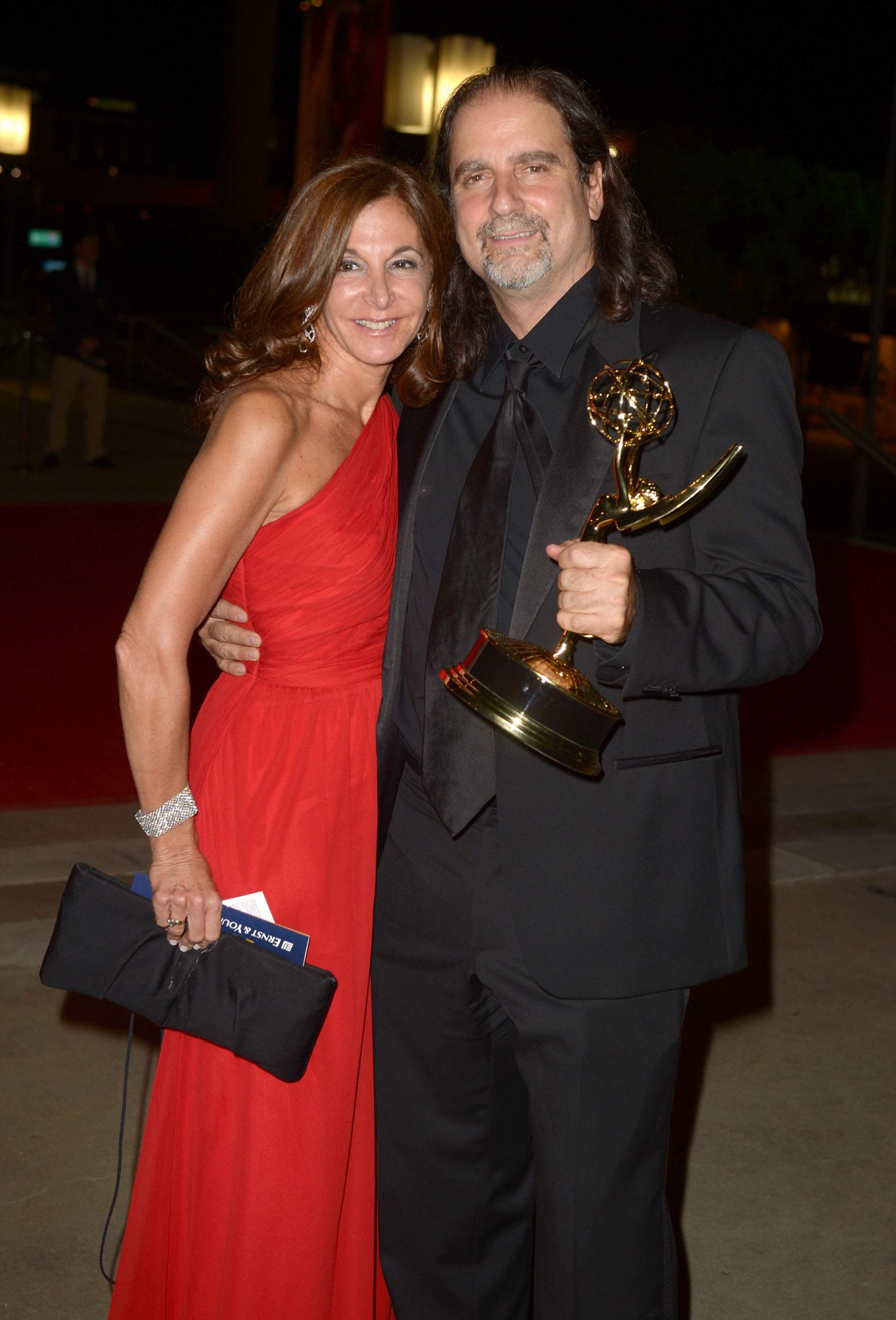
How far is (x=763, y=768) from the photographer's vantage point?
6.30m

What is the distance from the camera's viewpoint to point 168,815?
7.54 feet

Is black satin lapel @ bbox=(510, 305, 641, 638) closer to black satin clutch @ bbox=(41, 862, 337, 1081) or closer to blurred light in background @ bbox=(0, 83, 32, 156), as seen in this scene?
black satin clutch @ bbox=(41, 862, 337, 1081)

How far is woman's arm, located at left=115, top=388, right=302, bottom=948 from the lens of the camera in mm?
2195

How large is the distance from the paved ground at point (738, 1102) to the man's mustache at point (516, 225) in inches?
86.4

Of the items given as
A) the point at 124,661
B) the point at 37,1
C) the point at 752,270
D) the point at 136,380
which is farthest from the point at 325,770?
the point at 37,1

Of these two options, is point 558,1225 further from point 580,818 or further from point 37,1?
point 37,1

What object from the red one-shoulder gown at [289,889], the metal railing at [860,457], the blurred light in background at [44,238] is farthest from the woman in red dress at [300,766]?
the blurred light in background at [44,238]

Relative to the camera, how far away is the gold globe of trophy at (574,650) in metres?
1.80

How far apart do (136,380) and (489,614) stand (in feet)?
70.3

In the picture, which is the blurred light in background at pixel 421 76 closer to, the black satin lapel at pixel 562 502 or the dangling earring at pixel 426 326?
the dangling earring at pixel 426 326

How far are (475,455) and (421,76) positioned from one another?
1255 centimetres

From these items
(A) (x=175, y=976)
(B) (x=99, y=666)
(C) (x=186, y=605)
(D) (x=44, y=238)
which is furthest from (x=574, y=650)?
(D) (x=44, y=238)

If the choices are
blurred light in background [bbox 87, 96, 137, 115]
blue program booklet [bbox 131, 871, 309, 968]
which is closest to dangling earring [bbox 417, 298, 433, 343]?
blue program booklet [bbox 131, 871, 309, 968]

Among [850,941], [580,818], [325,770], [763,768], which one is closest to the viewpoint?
[580,818]
